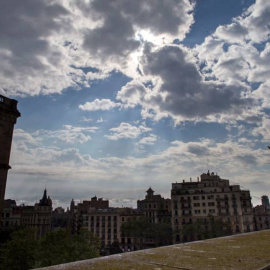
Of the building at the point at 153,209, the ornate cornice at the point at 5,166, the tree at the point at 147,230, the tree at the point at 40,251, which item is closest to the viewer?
the ornate cornice at the point at 5,166

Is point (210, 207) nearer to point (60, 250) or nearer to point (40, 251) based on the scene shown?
point (60, 250)

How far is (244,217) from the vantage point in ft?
274

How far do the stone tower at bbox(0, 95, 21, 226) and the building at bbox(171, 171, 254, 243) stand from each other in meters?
65.6

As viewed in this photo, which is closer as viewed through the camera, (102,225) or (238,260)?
(238,260)

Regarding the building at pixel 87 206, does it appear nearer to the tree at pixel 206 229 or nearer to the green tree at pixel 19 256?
the tree at pixel 206 229

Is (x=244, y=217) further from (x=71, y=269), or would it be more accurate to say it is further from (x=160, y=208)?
(x=71, y=269)

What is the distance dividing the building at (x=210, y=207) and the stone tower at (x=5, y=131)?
215 ft

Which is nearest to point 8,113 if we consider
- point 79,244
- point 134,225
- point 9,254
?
point 9,254

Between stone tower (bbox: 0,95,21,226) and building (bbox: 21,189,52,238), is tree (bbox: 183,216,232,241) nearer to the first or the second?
stone tower (bbox: 0,95,21,226)

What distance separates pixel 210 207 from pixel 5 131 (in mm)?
76583

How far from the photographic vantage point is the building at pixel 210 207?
8275 centimetres

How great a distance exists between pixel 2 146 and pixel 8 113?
3542mm

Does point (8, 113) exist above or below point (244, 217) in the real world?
above

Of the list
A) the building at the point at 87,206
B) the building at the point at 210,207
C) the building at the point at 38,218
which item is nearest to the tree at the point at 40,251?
the building at the point at 210,207
